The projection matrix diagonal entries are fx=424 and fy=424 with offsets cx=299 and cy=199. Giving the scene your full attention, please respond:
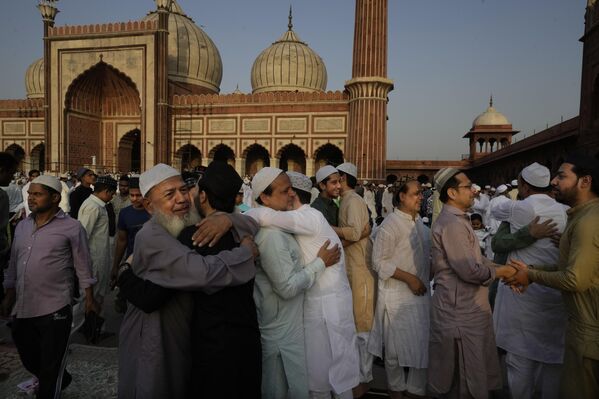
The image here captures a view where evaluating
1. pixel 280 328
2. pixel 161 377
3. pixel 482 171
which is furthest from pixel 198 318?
pixel 482 171

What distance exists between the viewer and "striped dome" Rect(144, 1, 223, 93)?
85.1ft

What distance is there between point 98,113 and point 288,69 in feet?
38.3

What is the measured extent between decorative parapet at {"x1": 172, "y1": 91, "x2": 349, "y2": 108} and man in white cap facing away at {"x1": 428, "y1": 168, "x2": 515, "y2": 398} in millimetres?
20058

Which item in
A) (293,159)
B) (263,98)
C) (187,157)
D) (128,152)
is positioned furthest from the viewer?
(128,152)

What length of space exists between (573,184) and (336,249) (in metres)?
1.29

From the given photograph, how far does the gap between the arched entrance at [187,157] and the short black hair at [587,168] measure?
2221cm

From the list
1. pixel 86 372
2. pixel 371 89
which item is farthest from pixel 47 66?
pixel 86 372

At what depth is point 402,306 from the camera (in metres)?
2.93

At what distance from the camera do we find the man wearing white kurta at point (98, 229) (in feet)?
13.5

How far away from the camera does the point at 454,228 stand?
2.45m

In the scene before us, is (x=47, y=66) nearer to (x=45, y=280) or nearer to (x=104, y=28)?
(x=104, y=28)

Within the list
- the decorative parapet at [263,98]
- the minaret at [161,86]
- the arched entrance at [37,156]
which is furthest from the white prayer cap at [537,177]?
the arched entrance at [37,156]

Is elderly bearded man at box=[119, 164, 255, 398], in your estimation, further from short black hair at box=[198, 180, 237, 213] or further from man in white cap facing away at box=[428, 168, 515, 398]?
man in white cap facing away at box=[428, 168, 515, 398]

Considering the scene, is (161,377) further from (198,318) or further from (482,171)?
(482,171)
